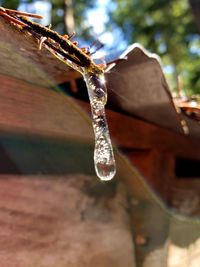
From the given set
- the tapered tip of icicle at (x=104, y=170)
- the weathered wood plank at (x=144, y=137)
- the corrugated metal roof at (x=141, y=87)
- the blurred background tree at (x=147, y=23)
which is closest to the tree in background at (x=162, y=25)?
the blurred background tree at (x=147, y=23)

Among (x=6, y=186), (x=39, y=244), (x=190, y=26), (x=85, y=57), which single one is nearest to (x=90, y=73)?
(x=85, y=57)

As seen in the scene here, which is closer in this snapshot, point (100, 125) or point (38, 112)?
point (100, 125)

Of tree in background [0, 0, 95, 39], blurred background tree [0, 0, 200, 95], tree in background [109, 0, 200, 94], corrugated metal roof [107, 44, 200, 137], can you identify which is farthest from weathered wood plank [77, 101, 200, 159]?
tree in background [109, 0, 200, 94]

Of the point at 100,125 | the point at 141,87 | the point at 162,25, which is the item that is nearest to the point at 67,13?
the point at 162,25

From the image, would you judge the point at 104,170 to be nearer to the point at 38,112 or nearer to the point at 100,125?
the point at 100,125

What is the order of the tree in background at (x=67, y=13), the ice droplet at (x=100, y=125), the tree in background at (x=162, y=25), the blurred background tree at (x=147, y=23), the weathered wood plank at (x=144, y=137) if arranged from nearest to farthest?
the ice droplet at (x=100, y=125)
the weathered wood plank at (x=144, y=137)
the tree in background at (x=67, y=13)
the blurred background tree at (x=147, y=23)
the tree in background at (x=162, y=25)

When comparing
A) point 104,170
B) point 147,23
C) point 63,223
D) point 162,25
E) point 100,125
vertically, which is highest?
point 147,23

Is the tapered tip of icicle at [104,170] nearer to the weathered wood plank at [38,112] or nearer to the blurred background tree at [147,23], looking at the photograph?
the weathered wood plank at [38,112]

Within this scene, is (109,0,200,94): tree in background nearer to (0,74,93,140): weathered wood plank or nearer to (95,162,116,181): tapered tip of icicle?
(0,74,93,140): weathered wood plank
